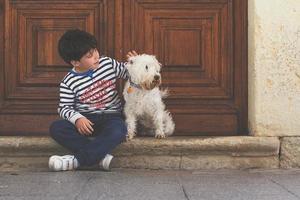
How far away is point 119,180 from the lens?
4938 mm

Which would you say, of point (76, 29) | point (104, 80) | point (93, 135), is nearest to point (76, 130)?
point (93, 135)

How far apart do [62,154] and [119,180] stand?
87 cm

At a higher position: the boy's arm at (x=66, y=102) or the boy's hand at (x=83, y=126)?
the boy's arm at (x=66, y=102)

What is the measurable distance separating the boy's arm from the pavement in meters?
0.52

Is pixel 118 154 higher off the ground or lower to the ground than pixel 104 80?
lower

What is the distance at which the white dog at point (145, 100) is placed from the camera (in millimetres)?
5379

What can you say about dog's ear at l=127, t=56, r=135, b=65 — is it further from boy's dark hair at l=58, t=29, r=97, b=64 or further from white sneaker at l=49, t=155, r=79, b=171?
white sneaker at l=49, t=155, r=79, b=171

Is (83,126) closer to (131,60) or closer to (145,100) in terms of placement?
(145,100)

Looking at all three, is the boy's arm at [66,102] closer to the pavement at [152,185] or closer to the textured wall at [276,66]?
the pavement at [152,185]

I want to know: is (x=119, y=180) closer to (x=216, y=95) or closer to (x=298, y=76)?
(x=216, y=95)

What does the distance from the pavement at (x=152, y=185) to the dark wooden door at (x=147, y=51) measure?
637 mm

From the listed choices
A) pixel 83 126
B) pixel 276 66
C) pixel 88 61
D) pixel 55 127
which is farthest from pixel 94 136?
pixel 276 66

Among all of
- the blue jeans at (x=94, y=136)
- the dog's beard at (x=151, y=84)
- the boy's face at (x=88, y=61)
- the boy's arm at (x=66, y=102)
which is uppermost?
the boy's face at (x=88, y=61)

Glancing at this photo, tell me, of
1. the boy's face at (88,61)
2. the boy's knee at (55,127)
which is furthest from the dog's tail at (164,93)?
the boy's knee at (55,127)
